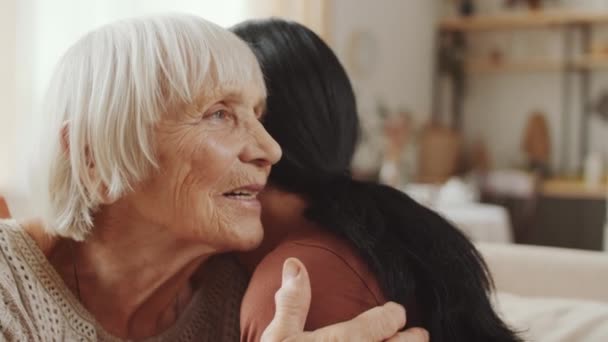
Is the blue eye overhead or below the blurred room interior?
overhead

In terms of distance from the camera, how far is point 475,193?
5.00 m

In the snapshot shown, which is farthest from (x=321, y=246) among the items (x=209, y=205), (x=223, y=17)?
(x=223, y=17)

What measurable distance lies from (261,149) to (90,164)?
0.74 ft

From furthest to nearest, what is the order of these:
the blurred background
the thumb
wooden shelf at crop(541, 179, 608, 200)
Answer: wooden shelf at crop(541, 179, 608, 200) → the blurred background → the thumb

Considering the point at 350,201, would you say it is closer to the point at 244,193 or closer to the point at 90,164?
the point at 244,193

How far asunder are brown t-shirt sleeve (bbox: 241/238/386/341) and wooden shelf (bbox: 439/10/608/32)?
5350 mm

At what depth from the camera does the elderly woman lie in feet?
3.10

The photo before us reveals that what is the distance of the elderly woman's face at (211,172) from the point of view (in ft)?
3.18

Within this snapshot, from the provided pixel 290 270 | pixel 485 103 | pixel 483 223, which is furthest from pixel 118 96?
pixel 485 103

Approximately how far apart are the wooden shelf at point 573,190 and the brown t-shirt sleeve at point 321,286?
187 inches

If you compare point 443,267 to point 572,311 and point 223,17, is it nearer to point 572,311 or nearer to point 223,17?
point 572,311

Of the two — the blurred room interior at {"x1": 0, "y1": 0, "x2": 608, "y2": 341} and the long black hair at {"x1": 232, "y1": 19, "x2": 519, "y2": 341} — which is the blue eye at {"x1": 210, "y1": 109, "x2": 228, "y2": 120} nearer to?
the long black hair at {"x1": 232, "y1": 19, "x2": 519, "y2": 341}

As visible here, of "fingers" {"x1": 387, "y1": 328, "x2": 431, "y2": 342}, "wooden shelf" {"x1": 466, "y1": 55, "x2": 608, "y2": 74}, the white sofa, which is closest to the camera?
"fingers" {"x1": 387, "y1": 328, "x2": 431, "y2": 342}

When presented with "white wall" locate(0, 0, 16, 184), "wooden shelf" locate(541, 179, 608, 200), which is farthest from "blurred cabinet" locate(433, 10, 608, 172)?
"white wall" locate(0, 0, 16, 184)
